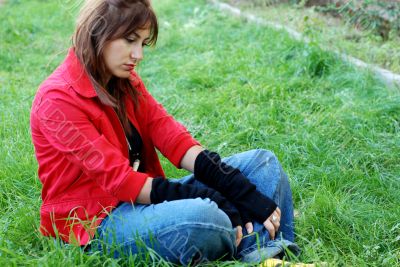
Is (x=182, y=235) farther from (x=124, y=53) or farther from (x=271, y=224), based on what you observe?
(x=124, y=53)

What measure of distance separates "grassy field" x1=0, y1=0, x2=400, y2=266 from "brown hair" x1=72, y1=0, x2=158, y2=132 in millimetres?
276

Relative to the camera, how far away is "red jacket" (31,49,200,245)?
81.2 inches

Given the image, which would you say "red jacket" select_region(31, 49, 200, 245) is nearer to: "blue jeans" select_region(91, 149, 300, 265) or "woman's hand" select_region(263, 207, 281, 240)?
"blue jeans" select_region(91, 149, 300, 265)

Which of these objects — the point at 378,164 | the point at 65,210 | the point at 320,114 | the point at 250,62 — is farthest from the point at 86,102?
the point at 250,62

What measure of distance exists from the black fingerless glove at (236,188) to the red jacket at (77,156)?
33 cm

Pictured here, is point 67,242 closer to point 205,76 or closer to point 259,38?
point 205,76

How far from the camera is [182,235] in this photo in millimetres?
2010

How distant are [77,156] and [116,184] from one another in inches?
6.9

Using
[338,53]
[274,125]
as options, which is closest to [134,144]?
[274,125]

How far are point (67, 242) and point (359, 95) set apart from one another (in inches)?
99.1

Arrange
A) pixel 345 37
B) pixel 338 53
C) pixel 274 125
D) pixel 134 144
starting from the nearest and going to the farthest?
pixel 134 144 < pixel 274 125 < pixel 338 53 < pixel 345 37

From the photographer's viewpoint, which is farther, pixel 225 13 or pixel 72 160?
pixel 225 13

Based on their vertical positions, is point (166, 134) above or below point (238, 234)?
above

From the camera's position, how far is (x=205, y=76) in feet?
15.2
